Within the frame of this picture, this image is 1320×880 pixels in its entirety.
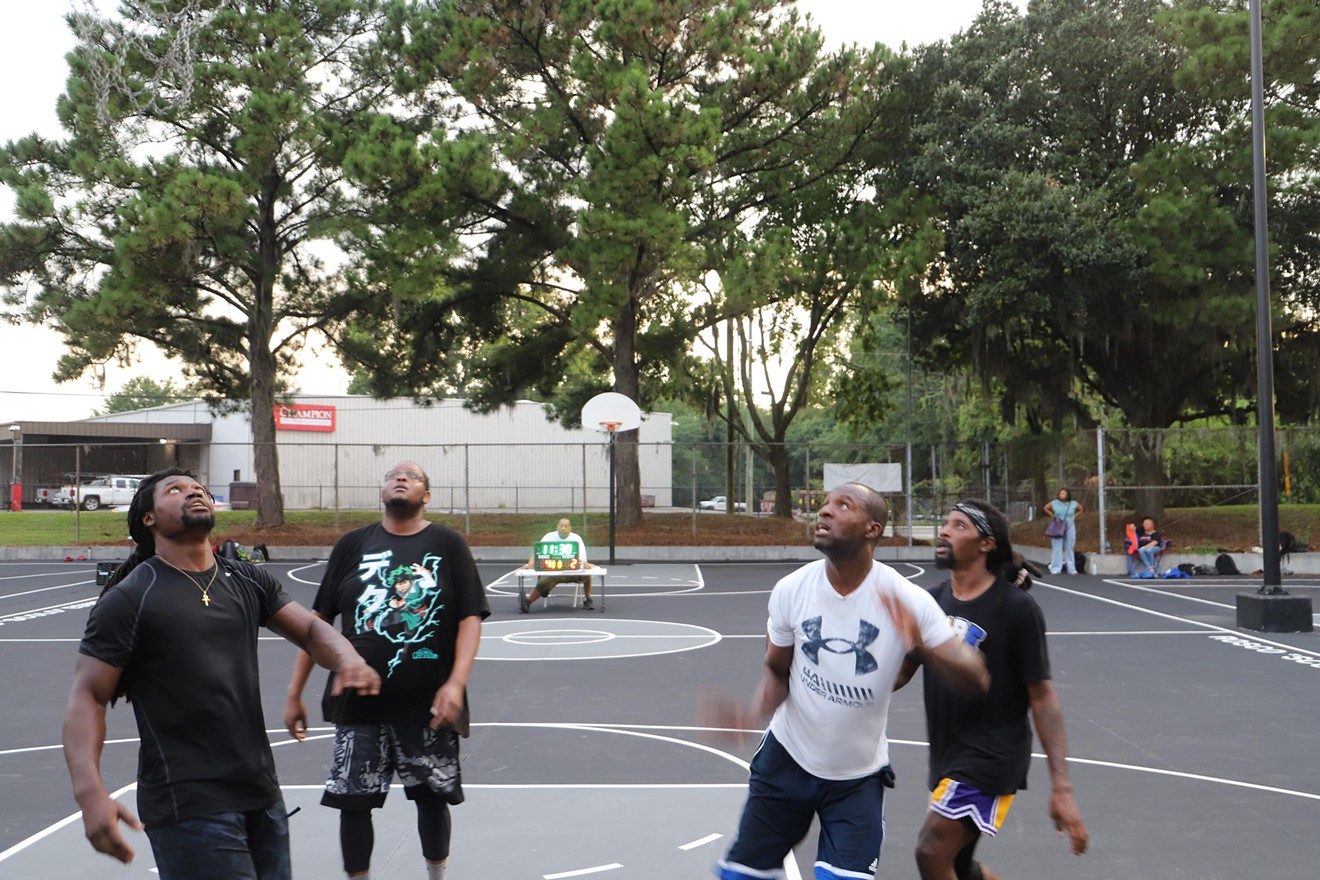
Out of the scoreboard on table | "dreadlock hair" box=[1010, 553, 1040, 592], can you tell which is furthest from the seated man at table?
"dreadlock hair" box=[1010, 553, 1040, 592]

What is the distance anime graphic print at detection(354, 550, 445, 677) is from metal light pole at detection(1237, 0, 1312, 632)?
1230 centimetres

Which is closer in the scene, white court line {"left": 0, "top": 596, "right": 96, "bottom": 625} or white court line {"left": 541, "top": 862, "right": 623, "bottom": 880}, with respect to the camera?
white court line {"left": 541, "top": 862, "right": 623, "bottom": 880}

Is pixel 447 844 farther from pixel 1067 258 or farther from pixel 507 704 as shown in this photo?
pixel 1067 258

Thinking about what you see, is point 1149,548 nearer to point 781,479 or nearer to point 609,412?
point 609,412

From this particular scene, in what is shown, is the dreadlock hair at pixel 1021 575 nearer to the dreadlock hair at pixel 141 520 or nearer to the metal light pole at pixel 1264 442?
the dreadlock hair at pixel 141 520

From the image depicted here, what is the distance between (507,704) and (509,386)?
2307cm

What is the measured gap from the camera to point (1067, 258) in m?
26.5

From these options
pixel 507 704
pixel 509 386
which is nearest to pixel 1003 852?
pixel 507 704

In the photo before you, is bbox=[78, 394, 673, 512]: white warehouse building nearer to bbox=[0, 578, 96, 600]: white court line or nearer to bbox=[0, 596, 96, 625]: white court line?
bbox=[0, 578, 96, 600]: white court line

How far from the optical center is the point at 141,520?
3.73m

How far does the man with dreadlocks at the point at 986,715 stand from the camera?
165 inches

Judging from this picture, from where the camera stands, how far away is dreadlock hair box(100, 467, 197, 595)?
3.71 m

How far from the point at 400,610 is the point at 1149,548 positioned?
68.7 ft

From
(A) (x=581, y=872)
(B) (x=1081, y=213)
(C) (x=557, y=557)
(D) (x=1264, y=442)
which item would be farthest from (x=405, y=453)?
(A) (x=581, y=872)
